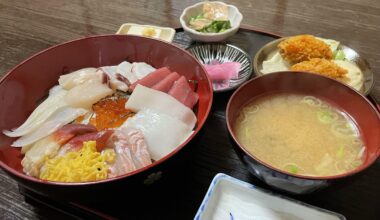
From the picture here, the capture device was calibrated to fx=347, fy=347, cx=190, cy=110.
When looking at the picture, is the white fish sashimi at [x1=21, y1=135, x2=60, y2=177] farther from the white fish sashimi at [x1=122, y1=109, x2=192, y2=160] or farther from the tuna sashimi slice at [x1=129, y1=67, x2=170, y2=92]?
the tuna sashimi slice at [x1=129, y1=67, x2=170, y2=92]

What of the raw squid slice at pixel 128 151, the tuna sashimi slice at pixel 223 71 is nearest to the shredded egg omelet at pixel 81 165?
the raw squid slice at pixel 128 151

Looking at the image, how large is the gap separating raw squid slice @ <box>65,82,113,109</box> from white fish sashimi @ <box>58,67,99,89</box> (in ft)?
0.12

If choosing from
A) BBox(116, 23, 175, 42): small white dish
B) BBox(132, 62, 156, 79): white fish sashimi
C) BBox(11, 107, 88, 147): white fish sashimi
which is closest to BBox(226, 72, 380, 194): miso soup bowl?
BBox(132, 62, 156, 79): white fish sashimi

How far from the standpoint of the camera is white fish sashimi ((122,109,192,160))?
1.05m

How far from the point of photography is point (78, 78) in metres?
1.30

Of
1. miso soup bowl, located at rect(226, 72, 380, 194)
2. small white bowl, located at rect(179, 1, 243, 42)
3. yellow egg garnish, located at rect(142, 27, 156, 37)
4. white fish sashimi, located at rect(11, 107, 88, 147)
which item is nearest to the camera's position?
miso soup bowl, located at rect(226, 72, 380, 194)

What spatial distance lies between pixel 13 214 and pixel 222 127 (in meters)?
0.73

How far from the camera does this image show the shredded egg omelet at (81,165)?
93 cm

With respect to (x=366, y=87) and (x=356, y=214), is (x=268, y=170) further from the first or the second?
(x=366, y=87)

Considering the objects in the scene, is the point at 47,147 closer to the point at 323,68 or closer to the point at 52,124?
the point at 52,124

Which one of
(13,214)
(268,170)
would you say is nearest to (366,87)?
(268,170)

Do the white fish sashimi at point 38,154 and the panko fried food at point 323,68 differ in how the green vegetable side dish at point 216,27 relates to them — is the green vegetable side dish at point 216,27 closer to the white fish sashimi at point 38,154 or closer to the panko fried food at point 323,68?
the panko fried food at point 323,68

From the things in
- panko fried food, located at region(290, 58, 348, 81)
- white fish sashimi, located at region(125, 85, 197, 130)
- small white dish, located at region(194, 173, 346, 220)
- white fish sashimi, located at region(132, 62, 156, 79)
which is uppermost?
panko fried food, located at region(290, 58, 348, 81)

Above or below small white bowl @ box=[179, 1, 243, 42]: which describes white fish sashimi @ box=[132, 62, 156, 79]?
below
